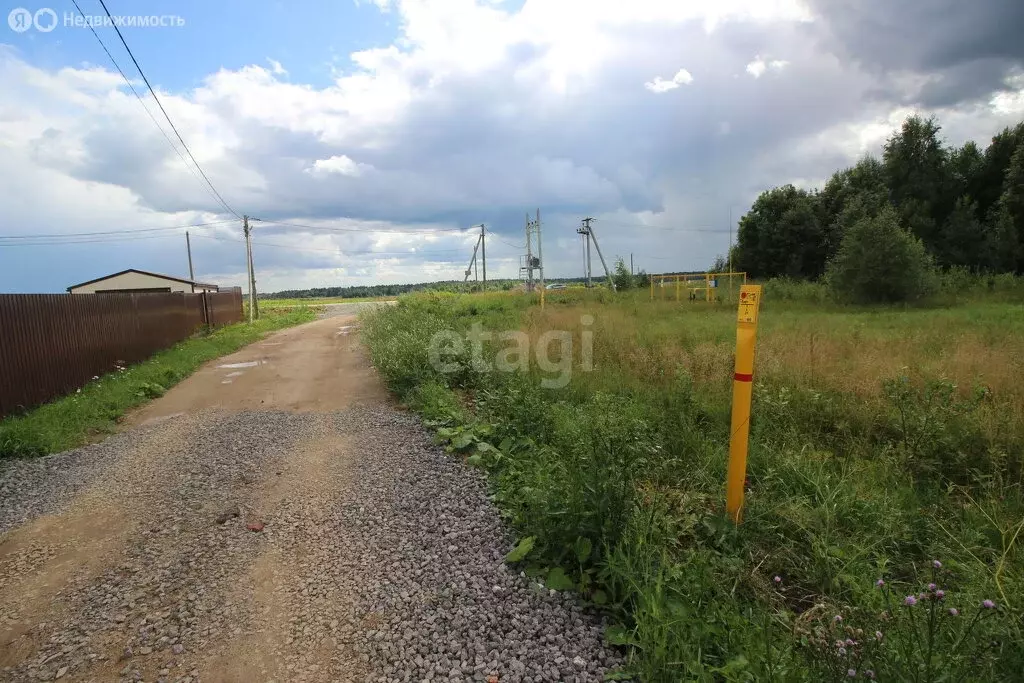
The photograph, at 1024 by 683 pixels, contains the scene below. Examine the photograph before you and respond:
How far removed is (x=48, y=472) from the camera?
5.29 metres

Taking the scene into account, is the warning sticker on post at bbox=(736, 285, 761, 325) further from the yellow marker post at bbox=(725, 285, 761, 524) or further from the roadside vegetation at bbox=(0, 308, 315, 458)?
the roadside vegetation at bbox=(0, 308, 315, 458)

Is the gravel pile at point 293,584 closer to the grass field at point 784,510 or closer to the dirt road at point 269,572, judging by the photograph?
the dirt road at point 269,572

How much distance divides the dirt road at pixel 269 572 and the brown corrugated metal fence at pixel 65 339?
283 cm

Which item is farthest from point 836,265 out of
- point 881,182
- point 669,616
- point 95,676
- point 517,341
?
point 95,676

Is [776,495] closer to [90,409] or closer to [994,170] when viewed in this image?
[90,409]

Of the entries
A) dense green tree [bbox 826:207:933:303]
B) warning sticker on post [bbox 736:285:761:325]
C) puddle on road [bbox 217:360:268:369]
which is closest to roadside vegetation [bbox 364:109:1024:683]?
warning sticker on post [bbox 736:285:761:325]

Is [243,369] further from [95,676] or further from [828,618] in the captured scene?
[828,618]

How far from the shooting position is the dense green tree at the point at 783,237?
37875mm

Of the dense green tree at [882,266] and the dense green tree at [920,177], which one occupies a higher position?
the dense green tree at [920,177]

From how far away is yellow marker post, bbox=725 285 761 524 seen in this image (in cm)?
297

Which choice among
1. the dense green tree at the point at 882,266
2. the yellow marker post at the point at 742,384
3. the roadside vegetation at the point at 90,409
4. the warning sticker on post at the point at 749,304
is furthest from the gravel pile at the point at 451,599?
the dense green tree at the point at 882,266

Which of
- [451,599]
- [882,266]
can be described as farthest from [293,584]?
[882,266]

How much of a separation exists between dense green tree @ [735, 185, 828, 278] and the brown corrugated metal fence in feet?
128

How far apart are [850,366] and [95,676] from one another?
778cm
